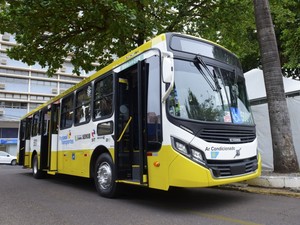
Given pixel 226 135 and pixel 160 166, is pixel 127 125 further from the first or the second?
pixel 226 135

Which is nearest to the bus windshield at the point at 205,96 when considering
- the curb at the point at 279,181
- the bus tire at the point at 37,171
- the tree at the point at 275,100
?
the curb at the point at 279,181

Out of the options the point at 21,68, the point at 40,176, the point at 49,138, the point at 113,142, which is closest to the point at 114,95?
the point at 113,142

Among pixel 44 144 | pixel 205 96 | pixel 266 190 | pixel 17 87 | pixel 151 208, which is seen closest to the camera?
pixel 205 96

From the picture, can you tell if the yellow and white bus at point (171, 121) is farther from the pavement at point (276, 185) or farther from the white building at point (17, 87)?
the white building at point (17, 87)

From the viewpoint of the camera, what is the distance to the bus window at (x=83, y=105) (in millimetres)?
8805

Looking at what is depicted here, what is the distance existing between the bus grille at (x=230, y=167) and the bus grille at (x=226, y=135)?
0.38 meters

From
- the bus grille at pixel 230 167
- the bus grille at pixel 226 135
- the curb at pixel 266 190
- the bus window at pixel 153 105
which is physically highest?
the bus window at pixel 153 105

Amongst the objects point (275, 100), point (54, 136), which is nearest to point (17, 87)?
point (54, 136)

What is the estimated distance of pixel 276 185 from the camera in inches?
302

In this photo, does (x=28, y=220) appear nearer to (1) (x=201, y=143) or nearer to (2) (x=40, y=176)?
(1) (x=201, y=143)

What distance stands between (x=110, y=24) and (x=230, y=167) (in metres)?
7.01

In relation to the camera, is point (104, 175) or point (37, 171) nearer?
point (104, 175)

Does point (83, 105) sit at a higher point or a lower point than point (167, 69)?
lower

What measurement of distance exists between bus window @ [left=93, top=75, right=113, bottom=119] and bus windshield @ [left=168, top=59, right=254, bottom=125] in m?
2.12
